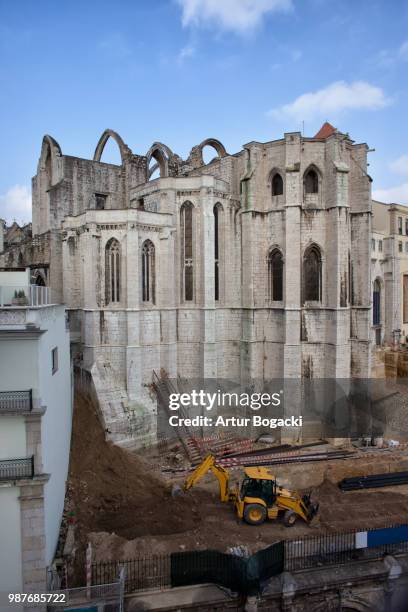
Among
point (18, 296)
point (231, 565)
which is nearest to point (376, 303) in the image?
point (231, 565)

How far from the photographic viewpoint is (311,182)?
2444 cm

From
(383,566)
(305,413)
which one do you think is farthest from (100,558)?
(305,413)

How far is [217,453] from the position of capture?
20859 mm

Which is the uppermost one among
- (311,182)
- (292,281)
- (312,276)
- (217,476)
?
(311,182)

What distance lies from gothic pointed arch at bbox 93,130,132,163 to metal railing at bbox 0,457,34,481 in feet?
79.9

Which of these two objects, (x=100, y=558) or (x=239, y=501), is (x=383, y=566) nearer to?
(x=239, y=501)

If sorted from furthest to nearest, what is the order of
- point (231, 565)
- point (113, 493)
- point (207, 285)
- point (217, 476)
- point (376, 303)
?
point (376, 303), point (207, 285), point (217, 476), point (113, 493), point (231, 565)

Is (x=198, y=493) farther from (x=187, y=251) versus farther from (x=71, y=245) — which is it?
(x=71, y=245)

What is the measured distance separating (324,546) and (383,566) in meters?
A: 1.82

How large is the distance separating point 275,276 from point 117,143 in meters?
16.1

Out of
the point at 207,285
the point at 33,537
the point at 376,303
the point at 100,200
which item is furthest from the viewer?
the point at 376,303

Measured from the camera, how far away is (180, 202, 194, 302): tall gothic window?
2389 cm

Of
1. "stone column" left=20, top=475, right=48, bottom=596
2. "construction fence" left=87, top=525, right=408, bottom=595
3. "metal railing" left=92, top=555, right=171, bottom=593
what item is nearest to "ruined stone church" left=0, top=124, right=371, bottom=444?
"metal railing" left=92, top=555, right=171, bottom=593

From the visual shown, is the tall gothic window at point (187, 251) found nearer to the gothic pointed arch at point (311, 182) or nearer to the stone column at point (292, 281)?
the stone column at point (292, 281)
